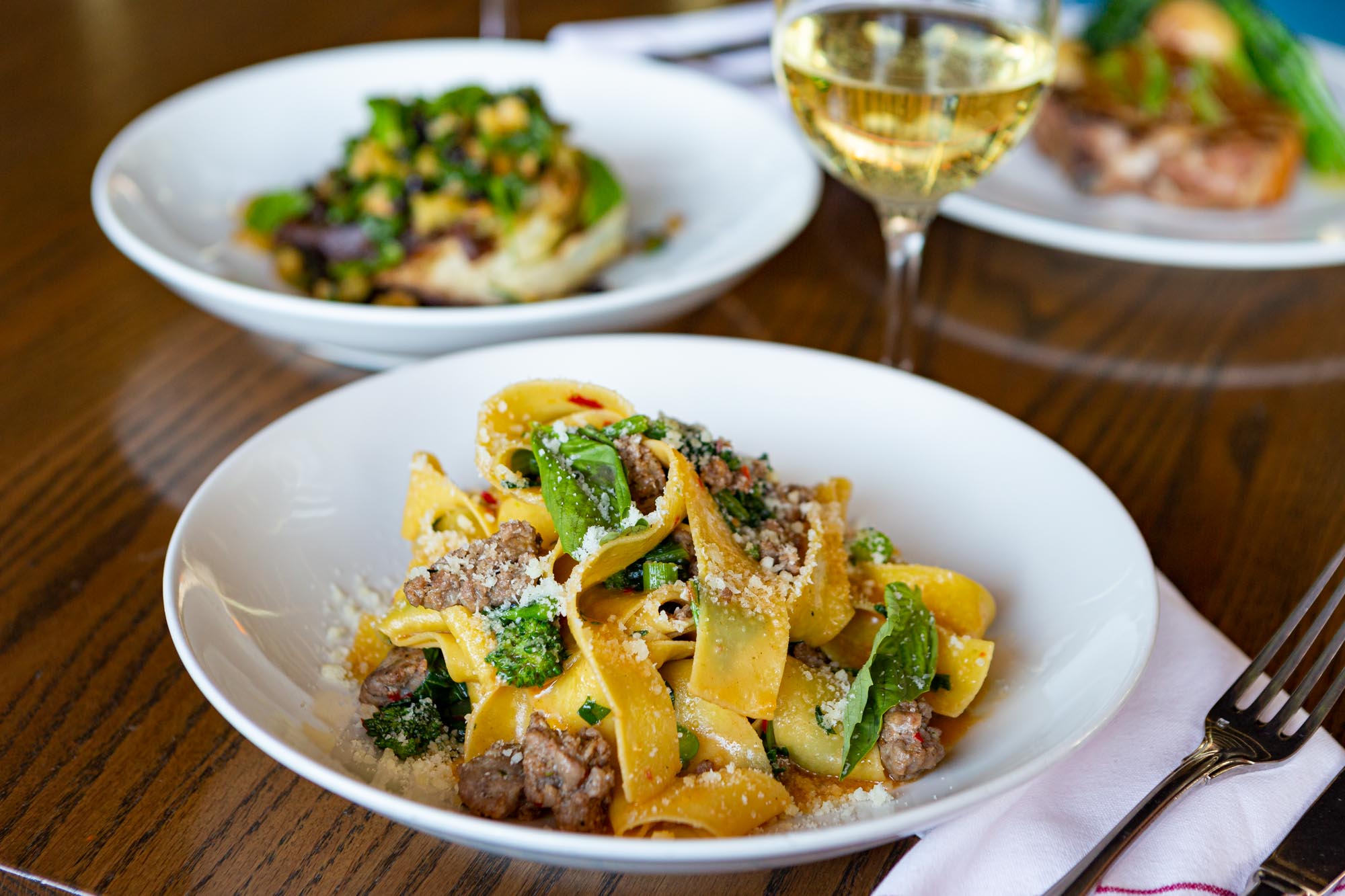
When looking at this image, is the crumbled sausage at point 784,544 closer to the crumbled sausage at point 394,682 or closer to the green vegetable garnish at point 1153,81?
the crumbled sausage at point 394,682

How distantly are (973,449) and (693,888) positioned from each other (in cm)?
93

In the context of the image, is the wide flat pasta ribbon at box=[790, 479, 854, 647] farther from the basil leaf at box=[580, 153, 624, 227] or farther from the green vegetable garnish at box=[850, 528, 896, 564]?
the basil leaf at box=[580, 153, 624, 227]

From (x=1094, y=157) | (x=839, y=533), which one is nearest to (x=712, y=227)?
(x=1094, y=157)

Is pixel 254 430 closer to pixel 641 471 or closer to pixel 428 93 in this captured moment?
pixel 641 471

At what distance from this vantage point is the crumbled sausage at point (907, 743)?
1.42 metres

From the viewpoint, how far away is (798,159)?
10.1ft

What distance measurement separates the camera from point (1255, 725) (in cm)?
153

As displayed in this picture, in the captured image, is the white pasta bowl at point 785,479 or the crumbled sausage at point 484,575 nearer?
the white pasta bowl at point 785,479

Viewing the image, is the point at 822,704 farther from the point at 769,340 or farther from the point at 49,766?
the point at 769,340

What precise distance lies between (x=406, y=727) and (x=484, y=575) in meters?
0.21

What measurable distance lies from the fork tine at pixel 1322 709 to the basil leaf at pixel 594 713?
2.93ft

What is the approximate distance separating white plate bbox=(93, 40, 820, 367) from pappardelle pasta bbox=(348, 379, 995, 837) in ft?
2.51

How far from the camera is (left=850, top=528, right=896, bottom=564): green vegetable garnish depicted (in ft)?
5.62

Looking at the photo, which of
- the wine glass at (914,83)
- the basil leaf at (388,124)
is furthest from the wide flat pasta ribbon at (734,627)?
the basil leaf at (388,124)
